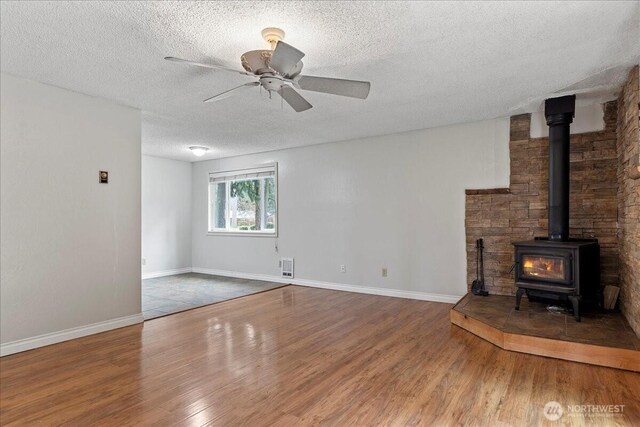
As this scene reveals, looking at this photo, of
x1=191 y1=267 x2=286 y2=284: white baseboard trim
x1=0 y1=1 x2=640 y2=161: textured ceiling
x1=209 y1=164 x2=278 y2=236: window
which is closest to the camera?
x1=0 y1=1 x2=640 y2=161: textured ceiling

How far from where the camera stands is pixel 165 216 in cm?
718

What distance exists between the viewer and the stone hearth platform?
2.68 m

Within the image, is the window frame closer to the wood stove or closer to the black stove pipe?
the wood stove

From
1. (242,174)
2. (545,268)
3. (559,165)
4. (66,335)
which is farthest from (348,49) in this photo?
(242,174)

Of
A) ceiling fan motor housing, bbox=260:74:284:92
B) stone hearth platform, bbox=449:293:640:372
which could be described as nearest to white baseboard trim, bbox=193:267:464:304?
stone hearth platform, bbox=449:293:640:372

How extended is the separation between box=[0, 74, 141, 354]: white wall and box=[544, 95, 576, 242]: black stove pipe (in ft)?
15.0

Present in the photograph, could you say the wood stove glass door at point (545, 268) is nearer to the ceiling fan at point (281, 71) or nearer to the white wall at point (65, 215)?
the ceiling fan at point (281, 71)

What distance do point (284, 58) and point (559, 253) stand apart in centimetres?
311

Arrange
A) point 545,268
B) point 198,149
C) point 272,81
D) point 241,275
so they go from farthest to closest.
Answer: point 241,275 → point 198,149 → point 545,268 → point 272,81

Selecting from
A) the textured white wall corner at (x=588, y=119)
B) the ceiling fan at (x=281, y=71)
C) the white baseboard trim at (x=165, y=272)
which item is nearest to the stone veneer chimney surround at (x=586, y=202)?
the textured white wall corner at (x=588, y=119)

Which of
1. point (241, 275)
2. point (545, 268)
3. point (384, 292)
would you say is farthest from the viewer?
point (241, 275)

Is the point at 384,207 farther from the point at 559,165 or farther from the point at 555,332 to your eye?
the point at 555,332

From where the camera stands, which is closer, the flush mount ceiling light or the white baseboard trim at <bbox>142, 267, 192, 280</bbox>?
the flush mount ceiling light

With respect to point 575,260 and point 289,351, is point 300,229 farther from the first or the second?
point 575,260
